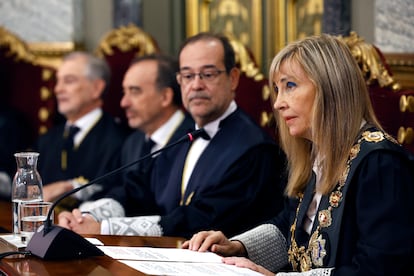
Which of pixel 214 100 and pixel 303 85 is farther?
pixel 214 100

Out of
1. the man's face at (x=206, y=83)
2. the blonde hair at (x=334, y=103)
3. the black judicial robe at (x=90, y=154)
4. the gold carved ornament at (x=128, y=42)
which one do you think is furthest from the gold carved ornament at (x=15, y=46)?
the blonde hair at (x=334, y=103)

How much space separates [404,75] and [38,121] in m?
2.97

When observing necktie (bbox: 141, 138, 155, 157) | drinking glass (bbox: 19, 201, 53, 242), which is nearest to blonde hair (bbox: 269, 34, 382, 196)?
drinking glass (bbox: 19, 201, 53, 242)

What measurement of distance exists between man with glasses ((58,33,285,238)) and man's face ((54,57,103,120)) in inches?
53.7

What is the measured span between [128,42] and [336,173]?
3118 mm

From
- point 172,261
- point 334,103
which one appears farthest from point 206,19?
point 172,261

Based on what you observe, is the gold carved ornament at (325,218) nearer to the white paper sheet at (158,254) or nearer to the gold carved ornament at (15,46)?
→ the white paper sheet at (158,254)

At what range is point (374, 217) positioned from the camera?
2.44 m

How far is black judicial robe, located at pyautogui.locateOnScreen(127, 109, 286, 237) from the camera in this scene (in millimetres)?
3547

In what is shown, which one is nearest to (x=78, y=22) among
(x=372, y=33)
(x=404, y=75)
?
(x=372, y=33)

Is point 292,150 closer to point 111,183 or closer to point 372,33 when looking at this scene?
point 372,33

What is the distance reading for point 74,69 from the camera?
5.48 m

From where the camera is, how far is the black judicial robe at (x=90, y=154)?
5.10 metres

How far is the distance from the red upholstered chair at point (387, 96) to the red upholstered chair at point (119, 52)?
2333 millimetres
